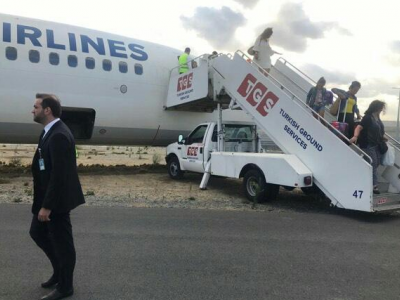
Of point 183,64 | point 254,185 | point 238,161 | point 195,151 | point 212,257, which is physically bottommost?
point 212,257

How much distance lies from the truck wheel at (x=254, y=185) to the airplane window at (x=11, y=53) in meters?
6.87

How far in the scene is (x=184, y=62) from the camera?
13820mm

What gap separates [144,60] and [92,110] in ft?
7.87

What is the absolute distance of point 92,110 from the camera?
12.2m

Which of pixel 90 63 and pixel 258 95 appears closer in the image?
pixel 258 95

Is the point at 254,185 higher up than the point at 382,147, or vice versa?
the point at 382,147

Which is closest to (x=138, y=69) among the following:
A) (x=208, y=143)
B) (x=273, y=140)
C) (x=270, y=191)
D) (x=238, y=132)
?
(x=208, y=143)

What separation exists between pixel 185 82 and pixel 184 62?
4.85ft

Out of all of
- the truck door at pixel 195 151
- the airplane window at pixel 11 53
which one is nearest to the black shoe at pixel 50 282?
the truck door at pixel 195 151

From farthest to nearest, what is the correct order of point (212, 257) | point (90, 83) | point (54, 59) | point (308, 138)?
1. point (90, 83)
2. point (54, 59)
3. point (308, 138)
4. point (212, 257)

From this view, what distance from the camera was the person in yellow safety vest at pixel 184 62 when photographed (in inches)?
536

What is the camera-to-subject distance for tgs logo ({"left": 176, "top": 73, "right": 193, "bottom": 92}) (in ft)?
40.4

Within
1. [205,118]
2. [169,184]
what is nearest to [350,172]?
[169,184]

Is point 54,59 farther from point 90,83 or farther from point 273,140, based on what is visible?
point 273,140
